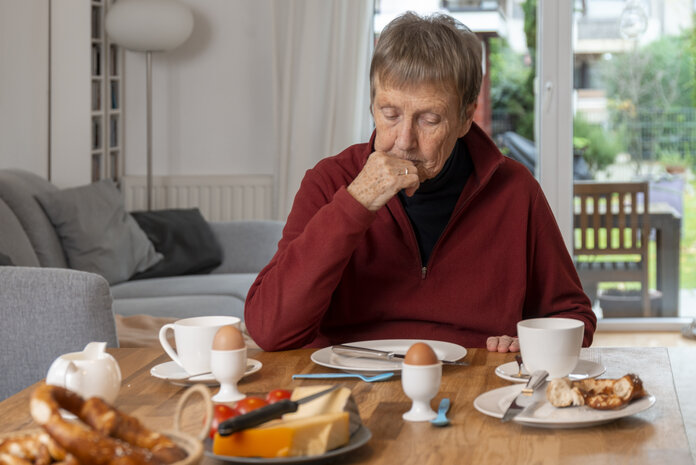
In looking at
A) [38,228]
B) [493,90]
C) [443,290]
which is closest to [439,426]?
[443,290]

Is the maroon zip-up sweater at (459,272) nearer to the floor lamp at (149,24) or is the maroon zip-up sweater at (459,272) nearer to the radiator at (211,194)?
the floor lamp at (149,24)

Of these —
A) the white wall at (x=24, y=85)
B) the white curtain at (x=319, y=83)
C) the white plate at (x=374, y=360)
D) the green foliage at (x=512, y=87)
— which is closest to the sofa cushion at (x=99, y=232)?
the white wall at (x=24, y=85)

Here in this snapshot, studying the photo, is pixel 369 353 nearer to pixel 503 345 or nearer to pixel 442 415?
pixel 503 345

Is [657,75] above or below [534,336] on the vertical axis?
above

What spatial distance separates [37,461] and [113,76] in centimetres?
440

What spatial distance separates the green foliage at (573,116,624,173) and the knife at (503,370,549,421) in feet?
12.4

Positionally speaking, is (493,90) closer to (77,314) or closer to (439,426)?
(77,314)

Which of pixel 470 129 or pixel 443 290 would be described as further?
pixel 470 129

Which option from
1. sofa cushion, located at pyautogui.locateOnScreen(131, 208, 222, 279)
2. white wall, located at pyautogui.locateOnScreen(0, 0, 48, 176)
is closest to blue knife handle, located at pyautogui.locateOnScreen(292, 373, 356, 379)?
sofa cushion, located at pyautogui.locateOnScreen(131, 208, 222, 279)

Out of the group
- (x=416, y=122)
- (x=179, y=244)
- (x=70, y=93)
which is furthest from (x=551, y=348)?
(x=70, y=93)

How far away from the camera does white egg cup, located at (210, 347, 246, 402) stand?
1106mm

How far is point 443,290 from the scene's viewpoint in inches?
64.6

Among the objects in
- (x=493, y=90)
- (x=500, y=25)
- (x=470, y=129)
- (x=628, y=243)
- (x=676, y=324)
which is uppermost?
(x=500, y=25)

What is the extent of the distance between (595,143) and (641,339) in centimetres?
102
